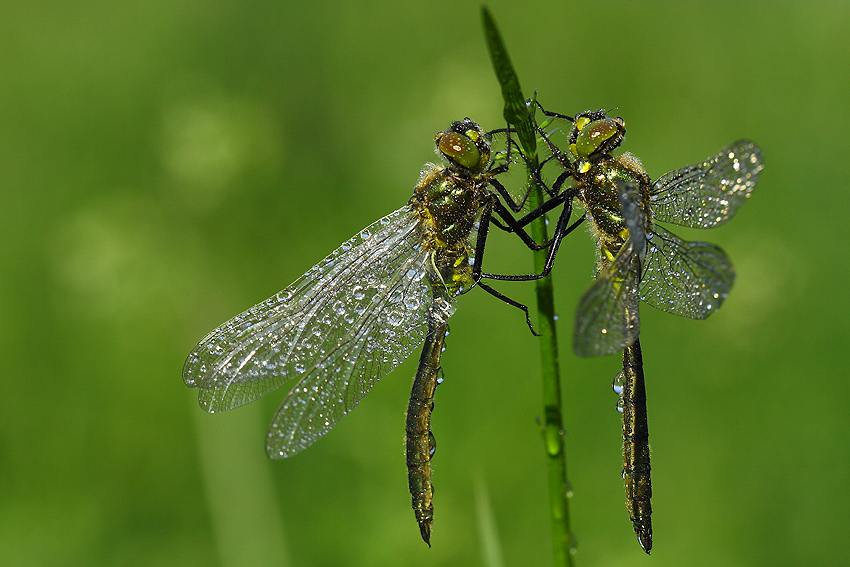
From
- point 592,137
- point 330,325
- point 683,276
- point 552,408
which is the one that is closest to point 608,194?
point 592,137

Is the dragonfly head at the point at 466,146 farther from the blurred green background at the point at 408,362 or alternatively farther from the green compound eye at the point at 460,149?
the blurred green background at the point at 408,362

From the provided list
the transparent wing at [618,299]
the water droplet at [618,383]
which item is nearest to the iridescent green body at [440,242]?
the transparent wing at [618,299]

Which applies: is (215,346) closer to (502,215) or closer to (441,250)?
(441,250)

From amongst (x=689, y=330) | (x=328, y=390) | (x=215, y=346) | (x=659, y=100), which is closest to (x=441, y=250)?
(x=328, y=390)

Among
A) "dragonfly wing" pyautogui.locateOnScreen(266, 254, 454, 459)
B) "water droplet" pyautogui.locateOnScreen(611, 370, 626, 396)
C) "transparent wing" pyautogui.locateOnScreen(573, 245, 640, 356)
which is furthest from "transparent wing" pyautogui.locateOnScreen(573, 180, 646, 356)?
"dragonfly wing" pyautogui.locateOnScreen(266, 254, 454, 459)

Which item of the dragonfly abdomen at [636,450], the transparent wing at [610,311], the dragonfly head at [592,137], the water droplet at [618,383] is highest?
the dragonfly head at [592,137]

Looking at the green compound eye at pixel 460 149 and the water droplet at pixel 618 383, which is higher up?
the green compound eye at pixel 460 149
